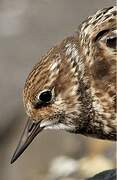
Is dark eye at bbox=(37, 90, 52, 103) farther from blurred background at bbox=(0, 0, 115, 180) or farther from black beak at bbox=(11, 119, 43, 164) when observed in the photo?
blurred background at bbox=(0, 0, 115, 180)

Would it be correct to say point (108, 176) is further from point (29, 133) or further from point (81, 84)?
point (81, 84)

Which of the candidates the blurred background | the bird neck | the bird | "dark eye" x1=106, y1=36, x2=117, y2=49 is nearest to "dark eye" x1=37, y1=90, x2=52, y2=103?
the bird

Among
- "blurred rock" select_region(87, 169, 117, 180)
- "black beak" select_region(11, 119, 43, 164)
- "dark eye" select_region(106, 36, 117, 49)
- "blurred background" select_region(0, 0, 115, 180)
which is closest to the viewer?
"dark eye" select_region(106, 36, 117, 49)

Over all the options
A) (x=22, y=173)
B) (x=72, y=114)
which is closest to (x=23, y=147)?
(x=72, y=114)

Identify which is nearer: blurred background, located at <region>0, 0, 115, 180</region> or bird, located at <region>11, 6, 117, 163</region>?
bird, located at <region>11, 6, 117, 163</region>

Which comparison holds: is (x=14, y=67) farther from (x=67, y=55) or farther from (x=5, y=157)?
(x=67, y=55)

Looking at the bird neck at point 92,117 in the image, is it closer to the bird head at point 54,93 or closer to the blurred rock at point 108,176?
the bird head at point 54,93

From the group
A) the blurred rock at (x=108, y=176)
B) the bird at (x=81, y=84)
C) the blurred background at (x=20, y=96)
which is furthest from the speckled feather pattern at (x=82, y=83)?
the blurred background at (x=20, y=96)
